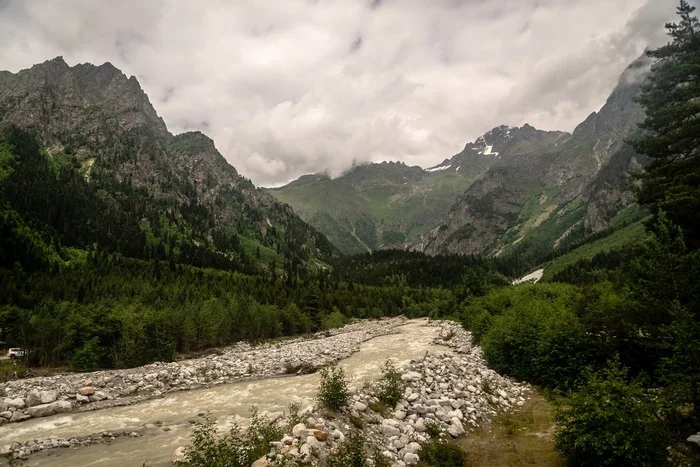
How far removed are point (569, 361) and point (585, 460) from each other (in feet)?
38.4

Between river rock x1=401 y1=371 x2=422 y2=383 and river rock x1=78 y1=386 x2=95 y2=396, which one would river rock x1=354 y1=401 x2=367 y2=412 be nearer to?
river rock x1=401 y1=371 x2=422 y2=383

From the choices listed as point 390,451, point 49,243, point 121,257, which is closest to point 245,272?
point 121,257

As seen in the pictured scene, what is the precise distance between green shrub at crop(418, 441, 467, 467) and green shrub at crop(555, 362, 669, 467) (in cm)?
393

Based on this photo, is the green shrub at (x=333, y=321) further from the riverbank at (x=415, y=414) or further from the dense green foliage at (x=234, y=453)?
the dense green foliage at (x=234, y=453)

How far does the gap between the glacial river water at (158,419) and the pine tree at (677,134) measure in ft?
80.4

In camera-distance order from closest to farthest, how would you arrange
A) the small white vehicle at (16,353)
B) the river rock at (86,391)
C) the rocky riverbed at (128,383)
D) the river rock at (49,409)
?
the river rock at (49,409), the rocky riverbed at (128,383), the river rock at (86,391), the small white vehicle at (16,353)

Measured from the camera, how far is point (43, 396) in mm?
29594

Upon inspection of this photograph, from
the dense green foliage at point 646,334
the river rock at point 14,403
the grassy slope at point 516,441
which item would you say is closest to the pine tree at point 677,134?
the dense green foliage at point 646,334

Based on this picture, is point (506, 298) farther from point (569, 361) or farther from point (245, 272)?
point (245, 272)

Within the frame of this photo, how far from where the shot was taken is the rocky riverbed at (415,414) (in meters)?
14.2

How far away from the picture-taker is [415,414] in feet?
63.3

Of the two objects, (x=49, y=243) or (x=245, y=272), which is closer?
(x=49, y=243)

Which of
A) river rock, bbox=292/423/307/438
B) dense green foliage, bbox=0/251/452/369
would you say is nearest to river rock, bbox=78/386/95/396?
dense green foliage, bbox=0/251/452/369

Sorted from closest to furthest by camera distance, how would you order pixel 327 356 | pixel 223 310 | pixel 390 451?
pixel 390 451 → pixel 327 356 → pixel 223 310
